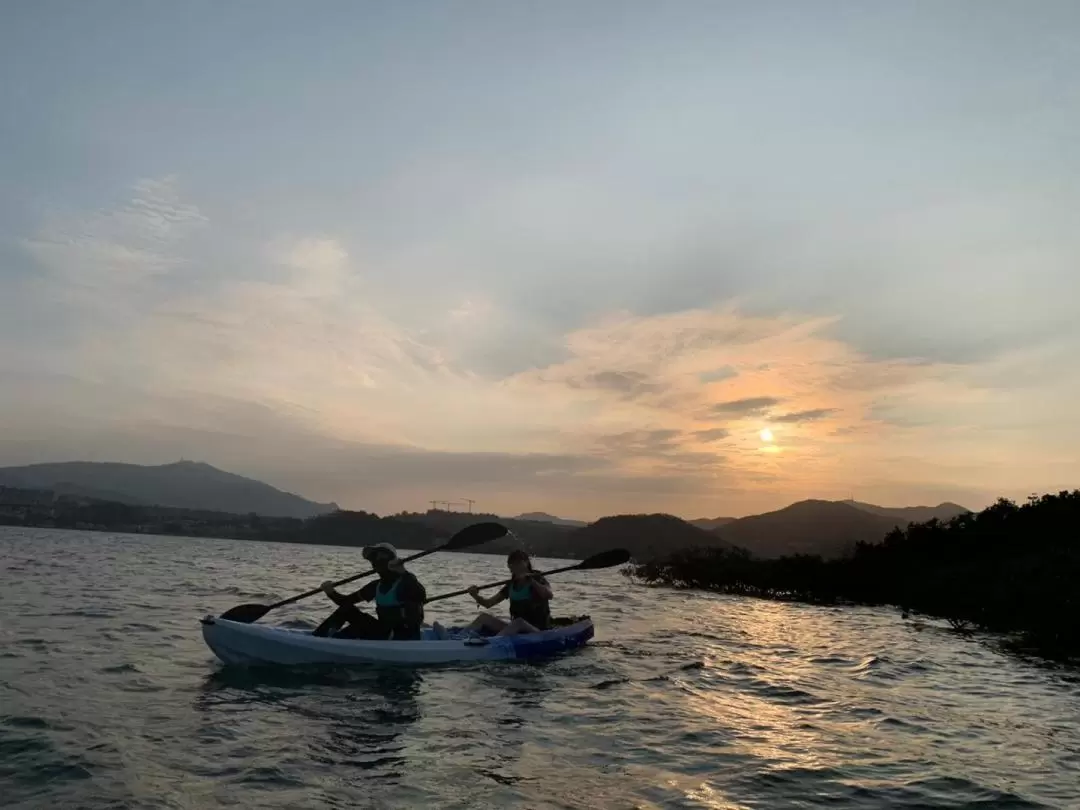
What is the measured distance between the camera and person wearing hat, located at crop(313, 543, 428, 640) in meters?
12.4

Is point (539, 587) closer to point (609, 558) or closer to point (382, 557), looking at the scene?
point (382, 557)

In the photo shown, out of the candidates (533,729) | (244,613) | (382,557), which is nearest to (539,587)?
(382,557)

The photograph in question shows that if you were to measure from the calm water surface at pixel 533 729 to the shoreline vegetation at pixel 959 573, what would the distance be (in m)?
5.96

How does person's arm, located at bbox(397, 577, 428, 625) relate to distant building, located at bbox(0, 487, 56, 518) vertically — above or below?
above

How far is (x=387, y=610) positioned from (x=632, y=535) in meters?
82.9

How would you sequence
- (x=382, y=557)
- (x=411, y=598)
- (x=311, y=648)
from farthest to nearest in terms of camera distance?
1. (x=411, y=598)
2. (x=382, y=557)
3. (x=311, y=648)

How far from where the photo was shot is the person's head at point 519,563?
14.5 m

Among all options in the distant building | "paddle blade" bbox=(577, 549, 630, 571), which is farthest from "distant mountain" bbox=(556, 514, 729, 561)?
the distant building

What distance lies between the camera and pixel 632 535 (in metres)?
93.2

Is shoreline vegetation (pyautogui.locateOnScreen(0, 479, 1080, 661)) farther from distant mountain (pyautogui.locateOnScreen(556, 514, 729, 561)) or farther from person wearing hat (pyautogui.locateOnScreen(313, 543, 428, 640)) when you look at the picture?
distant mountain (pyautogui.locateOnScreen(556, 514, 729, 561))

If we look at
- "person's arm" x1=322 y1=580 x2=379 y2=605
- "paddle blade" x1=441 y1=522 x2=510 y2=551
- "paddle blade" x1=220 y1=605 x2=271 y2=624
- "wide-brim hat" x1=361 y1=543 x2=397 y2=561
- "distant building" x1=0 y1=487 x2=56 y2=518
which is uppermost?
"paddle blade" x1=441 y1=522 x2=510 y2=551

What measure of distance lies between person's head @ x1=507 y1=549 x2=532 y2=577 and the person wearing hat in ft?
7.85

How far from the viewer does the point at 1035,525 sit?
1163 inches

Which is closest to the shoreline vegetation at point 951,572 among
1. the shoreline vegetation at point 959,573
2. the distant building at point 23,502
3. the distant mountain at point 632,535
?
the shoreline vegetation at point 959,573
